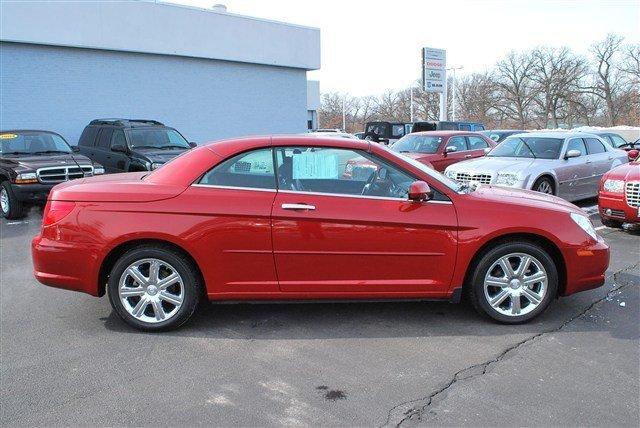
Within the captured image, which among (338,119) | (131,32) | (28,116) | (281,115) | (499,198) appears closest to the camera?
(499,198)

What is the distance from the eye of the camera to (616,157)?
11.2 m

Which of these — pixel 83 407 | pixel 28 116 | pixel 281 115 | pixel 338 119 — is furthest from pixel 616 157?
pixel 338 119

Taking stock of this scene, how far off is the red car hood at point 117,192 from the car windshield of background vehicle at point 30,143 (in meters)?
7.46

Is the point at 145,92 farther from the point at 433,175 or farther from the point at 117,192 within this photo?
the point at 433,175

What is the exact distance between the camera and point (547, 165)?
962 centimetres

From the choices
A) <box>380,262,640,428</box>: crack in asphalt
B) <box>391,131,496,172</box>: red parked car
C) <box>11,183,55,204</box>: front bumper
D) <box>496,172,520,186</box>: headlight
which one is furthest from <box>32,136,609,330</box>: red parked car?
<box>391,131,496,172</box>: red parked car

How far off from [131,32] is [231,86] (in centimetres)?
444

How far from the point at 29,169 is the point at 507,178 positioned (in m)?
8.59

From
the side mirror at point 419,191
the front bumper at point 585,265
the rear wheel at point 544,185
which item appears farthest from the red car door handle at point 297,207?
the rear wheel at point 544,185

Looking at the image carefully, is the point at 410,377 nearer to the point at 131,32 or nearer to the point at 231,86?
the point at 131,32

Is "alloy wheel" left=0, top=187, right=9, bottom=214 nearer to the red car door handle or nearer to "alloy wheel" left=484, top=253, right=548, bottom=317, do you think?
the red car door handle

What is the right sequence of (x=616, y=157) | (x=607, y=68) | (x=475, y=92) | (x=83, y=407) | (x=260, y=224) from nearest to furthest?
1. (x=83, y=407)
2. (x=260, y=224)
3. (x=616, y=157)
4. (x=607, y=68)
5. (x=475, y=92)

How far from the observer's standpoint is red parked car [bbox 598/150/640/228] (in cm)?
746

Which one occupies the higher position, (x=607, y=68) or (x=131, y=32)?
(x=607, y=68)
